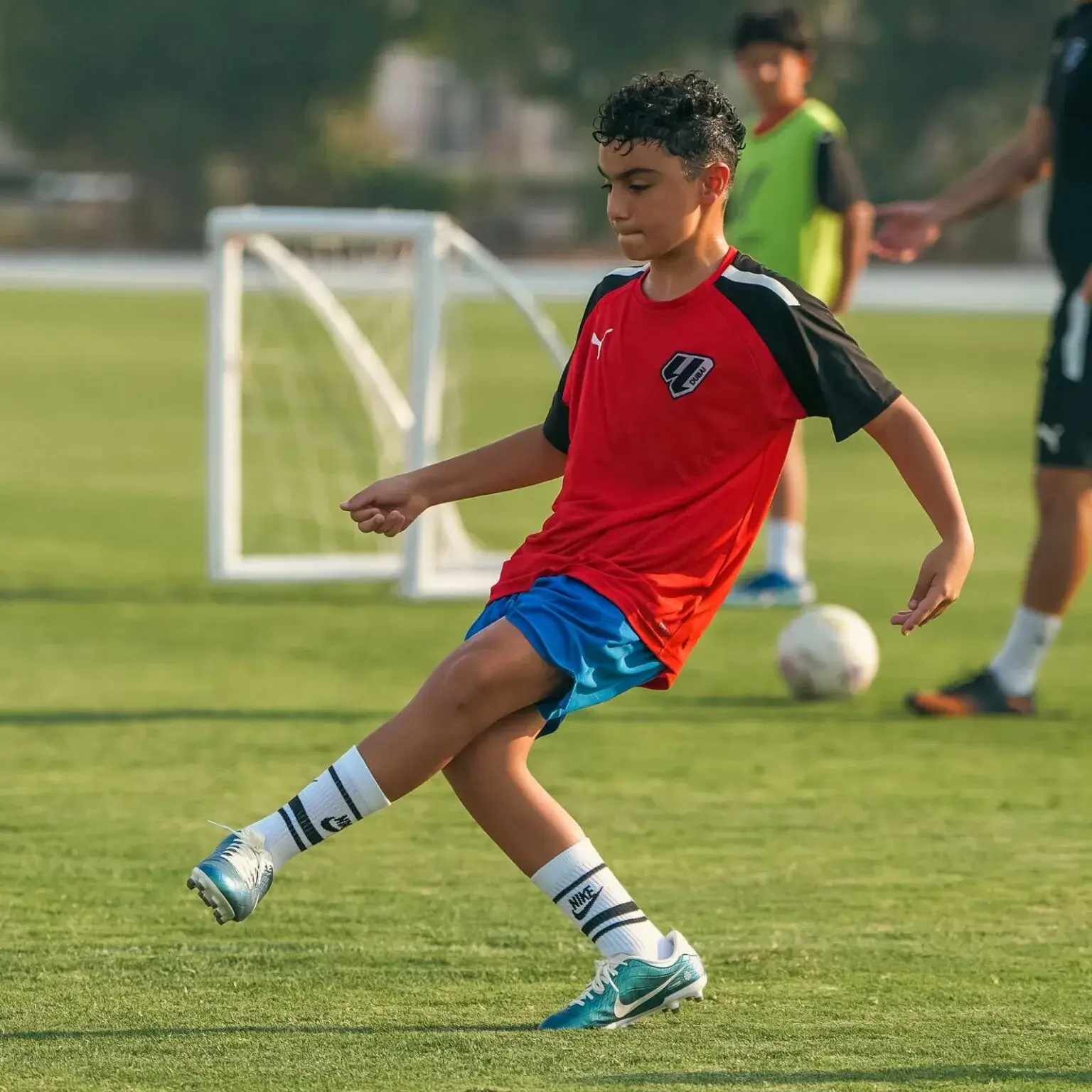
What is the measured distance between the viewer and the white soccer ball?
23.2 ft

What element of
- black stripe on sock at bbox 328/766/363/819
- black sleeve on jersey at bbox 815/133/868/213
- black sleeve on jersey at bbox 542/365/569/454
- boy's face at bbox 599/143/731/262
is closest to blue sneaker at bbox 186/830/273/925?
black stripe on sock at bbox 328/766/363/819

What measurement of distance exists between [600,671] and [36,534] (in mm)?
7707

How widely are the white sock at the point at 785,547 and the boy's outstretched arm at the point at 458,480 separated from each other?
4.91 m

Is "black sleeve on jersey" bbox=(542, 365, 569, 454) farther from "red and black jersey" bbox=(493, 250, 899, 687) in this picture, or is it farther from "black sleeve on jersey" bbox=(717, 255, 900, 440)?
"black sleeve on jersey" bbox=(717, 255, 900, 440)

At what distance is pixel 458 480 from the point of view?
4.06 meters

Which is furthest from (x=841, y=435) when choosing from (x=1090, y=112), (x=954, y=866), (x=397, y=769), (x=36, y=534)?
(x=36, y=534)

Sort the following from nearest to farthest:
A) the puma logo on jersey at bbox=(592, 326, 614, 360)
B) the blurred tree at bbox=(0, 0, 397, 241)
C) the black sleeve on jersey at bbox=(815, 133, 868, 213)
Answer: the puma logo on jersey at bbox=(592, 326, 614, 360), the black sleeve on jersey at bbox=(815, 133, 868, 213), the blurred tree at bbox=(0, 0, 397, 241)

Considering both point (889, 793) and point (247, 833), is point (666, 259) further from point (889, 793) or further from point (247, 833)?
point (889, 793)

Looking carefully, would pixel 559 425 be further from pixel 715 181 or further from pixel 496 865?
pixel 496 865

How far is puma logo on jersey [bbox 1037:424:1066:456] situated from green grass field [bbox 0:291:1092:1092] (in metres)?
0.87

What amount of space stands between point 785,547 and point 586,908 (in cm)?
538

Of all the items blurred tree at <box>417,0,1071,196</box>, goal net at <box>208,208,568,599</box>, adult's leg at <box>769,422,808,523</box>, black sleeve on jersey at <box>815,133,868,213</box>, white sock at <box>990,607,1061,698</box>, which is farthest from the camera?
blurred tree at <box>417,0,1071,196</box>

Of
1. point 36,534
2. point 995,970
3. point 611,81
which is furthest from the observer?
point 611,81

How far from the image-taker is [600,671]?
12.4 feet
